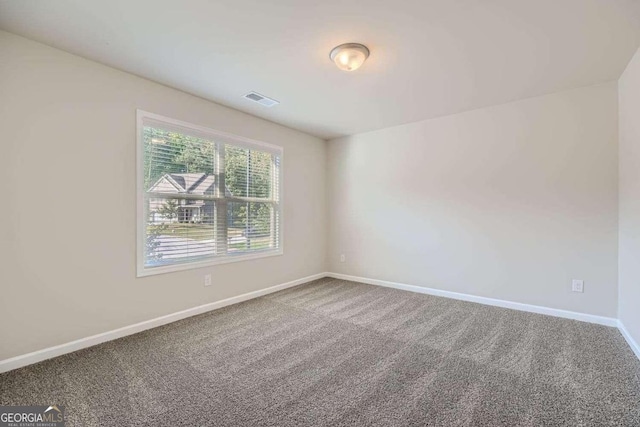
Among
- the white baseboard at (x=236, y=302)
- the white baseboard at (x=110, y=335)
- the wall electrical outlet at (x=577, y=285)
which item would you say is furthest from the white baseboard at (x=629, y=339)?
the white baseboard at (x=110, y=335)

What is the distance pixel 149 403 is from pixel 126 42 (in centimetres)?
254

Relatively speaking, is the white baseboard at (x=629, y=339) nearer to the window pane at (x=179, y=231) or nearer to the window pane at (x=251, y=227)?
the window pane at (x=251, y=227)

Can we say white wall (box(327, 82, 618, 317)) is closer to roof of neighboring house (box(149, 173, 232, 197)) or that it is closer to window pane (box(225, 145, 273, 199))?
window pane (box(225, 145, 273, 199))

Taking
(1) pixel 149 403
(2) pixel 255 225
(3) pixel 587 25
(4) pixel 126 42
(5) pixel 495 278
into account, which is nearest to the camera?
(1) pixel 149 403

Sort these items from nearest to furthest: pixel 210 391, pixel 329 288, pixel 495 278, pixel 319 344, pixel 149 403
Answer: pixel 149 403 → pixel 210 391 → pixel 319 344 → pixel 495 278 → pixel 329 288

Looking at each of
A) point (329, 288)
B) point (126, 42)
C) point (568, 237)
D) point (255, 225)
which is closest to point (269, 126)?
point (255, 225)

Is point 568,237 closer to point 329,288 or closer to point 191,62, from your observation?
point 329,288

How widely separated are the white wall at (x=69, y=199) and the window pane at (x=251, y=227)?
0.76 metres

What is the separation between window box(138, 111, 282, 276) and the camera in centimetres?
287

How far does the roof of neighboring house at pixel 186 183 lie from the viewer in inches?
116

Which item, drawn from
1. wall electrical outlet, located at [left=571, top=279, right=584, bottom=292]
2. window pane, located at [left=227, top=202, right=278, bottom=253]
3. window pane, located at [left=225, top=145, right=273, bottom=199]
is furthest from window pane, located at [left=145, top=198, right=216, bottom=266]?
wall electrical outlet, located at [left=571, top=279, right=584, bottom=292]

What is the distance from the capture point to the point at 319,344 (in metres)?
2.50

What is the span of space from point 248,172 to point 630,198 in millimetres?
3902

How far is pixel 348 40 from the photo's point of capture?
7.19ft
